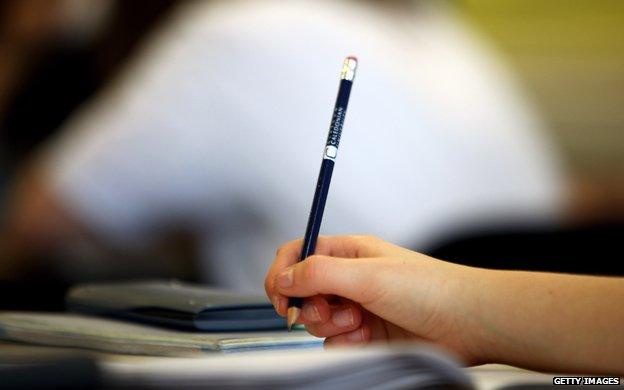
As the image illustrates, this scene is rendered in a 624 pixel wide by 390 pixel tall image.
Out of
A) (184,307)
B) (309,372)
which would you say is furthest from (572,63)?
(309,372)

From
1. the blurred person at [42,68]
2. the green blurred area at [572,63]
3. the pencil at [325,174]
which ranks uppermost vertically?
the green blurred area at [572,63]

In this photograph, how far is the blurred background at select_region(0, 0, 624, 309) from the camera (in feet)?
4.36

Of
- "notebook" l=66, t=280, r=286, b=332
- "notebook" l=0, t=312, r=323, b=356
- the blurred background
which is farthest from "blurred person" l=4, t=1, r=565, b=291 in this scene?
"notebook" l=0, t=312, r=323, b=356

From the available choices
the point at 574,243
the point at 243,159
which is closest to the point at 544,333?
the point at 574,243

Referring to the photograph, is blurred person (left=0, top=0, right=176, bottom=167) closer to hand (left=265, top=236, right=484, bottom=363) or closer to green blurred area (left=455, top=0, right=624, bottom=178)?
hand (left=265, top=236, right=484, bottom=363)

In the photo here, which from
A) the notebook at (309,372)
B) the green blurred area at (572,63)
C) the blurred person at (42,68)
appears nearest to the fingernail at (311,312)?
the notebook at (309,372)

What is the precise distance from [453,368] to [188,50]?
1322mm

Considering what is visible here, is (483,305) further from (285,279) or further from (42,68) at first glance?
(42,68)

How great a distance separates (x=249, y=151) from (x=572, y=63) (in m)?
2.59

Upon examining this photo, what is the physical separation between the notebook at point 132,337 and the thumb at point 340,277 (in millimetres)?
69

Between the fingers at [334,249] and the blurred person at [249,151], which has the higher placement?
the blurred person at [249,151]

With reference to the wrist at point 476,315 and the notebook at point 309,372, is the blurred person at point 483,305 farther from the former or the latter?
the notebook at point 309,372

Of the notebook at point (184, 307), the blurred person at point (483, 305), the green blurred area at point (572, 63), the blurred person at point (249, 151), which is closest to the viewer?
the blurred person at point (483, 305)

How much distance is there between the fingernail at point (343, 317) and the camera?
0.73 metres
